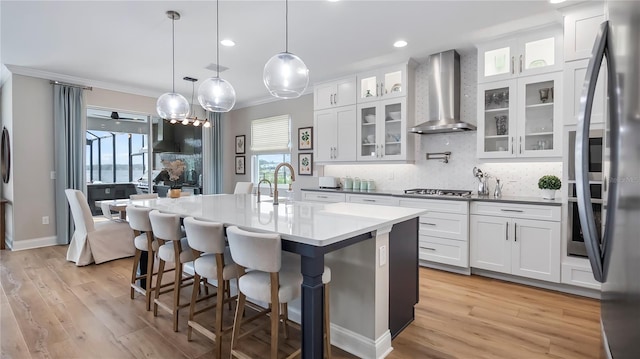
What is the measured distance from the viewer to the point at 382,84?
185 inches

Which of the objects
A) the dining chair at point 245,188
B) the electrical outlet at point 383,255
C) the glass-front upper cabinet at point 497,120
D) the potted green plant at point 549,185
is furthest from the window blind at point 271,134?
the electrical outlet at point 383,255

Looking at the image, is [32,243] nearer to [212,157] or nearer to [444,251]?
[212,157]

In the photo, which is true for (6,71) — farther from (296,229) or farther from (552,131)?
(552,131)

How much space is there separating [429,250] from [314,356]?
2.75 meters

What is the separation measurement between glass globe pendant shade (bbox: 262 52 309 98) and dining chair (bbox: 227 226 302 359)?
1.27 m

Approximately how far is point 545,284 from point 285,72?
3364mm

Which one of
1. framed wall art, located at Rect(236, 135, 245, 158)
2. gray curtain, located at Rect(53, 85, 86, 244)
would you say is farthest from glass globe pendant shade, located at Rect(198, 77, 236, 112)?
framed wall art, located at Rect(236, 135, 245, 158)

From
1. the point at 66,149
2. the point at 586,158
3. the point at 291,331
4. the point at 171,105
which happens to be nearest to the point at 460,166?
the point at 291,331

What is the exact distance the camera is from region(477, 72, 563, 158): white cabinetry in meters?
3.42

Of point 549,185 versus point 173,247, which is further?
point 549,185

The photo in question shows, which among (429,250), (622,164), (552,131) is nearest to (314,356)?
(622,164)

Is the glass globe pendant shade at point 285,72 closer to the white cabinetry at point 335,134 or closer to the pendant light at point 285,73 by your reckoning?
the pendant light at point 285,73

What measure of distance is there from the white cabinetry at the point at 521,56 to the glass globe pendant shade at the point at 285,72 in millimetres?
2459

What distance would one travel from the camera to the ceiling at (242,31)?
3.04 metres
